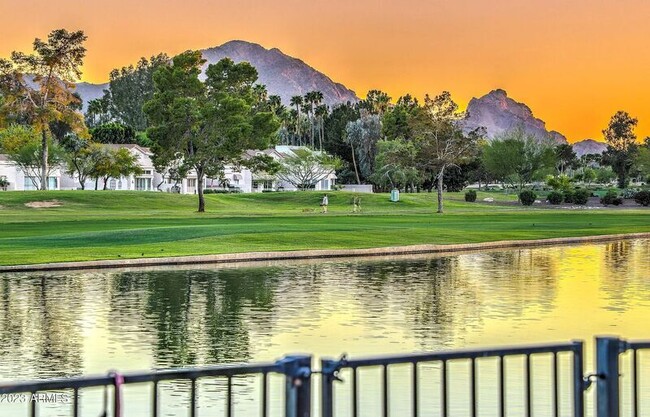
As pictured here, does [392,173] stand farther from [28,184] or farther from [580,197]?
[28,184]

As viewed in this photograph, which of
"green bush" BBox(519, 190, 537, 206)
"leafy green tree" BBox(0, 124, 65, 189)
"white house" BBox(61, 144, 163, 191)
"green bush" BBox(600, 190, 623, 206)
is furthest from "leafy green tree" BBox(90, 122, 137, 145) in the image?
"green bush" BBox(600, 190, 623, 206)

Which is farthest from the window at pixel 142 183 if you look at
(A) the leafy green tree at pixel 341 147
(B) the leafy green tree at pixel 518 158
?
(B) the leafy green tree at pixel 518 158

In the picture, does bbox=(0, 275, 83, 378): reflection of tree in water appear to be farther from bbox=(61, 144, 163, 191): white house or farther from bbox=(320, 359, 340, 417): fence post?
bbox=(61, 144, 163, 191): white house

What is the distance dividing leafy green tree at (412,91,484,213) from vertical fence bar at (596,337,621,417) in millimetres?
76434

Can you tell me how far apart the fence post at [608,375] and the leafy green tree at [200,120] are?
2994 inches

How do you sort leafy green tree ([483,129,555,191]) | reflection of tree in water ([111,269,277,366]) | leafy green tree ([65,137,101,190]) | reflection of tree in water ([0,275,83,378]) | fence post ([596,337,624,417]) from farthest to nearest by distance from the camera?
1. leafy green tree ([483,129,555,191])
2. leafy green tree ([65,137,101,190])
3. reflection of tree in water ([111,269,277,366])
4. reflection of tree in water ([0,275,83,378])
5. fence post ([596,337,624,417])

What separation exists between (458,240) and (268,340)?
27579mm

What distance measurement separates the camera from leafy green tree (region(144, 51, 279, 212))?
273 feet

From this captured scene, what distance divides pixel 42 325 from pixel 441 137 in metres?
68.0

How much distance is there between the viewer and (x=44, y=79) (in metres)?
110

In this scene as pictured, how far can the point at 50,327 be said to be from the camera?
1870 centimetres

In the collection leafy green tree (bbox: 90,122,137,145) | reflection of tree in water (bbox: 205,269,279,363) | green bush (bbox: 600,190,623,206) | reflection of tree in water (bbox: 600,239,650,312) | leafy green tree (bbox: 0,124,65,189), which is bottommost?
reflection of tree in water (bbox: 600,239,650,312)

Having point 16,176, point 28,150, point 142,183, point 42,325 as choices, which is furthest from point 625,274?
point 142,183

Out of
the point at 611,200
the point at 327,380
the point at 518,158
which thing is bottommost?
the point at 611,200
